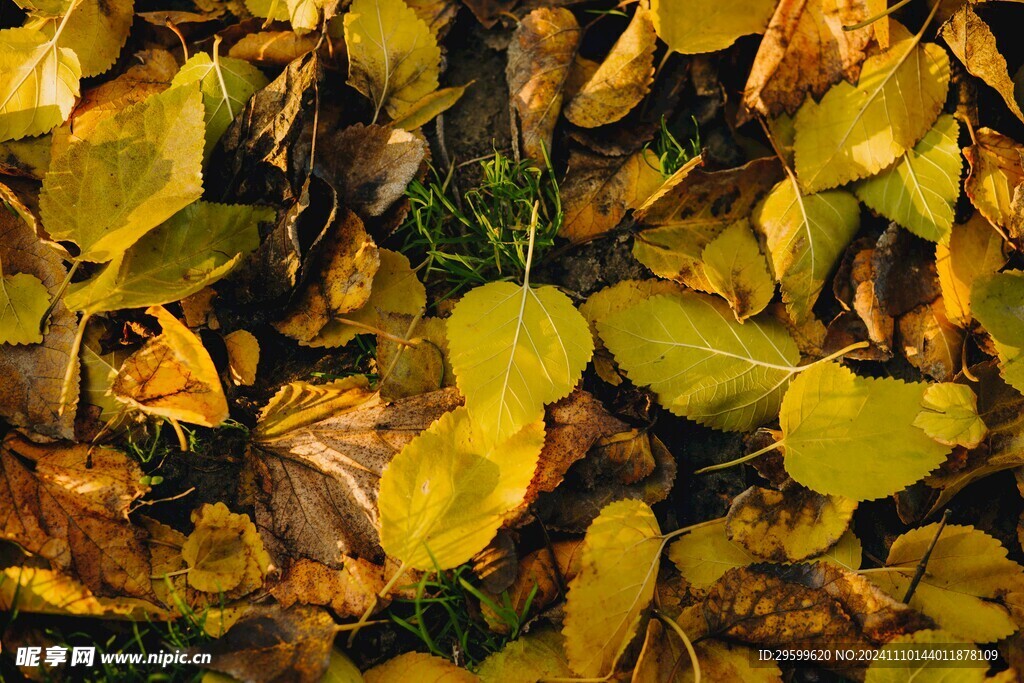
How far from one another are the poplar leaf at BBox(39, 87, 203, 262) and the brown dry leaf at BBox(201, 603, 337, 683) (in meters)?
0.91

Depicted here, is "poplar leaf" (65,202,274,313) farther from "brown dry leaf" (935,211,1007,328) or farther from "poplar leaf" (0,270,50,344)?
"brown dry leaf" (935,211,1007,328)

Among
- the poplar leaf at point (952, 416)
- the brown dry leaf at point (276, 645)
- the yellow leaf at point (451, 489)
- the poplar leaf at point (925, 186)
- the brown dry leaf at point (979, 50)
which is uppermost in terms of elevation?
the brown dry leaf at point (979, 50)

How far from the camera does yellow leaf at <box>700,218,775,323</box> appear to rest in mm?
1846

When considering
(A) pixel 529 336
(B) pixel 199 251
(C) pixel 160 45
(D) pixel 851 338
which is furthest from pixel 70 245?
(D) pixel 851 338

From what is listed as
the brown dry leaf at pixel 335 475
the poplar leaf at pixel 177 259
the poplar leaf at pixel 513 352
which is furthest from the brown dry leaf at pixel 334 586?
the poplar leaf at pixel 177 259

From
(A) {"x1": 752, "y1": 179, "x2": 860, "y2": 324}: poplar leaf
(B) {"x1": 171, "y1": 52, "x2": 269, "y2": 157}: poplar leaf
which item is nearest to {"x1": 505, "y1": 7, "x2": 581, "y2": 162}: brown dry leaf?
(A) {"x1": 752, "y1": 179, "x2": 860, "y2": 324}: poplar leaf

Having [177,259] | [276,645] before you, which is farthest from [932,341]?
[177,259]

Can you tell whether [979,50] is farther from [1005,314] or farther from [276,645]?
[276,645]

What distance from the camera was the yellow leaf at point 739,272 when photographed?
185 centimetres

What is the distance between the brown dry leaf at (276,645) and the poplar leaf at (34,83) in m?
1.35

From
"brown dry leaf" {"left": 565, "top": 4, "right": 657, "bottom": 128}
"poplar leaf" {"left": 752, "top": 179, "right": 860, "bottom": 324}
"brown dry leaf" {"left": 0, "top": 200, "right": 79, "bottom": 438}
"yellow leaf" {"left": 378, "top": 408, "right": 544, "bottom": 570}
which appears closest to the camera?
"yellow leaf" {"left": 378, "top": 408, "right": 544, "bottom": 570}

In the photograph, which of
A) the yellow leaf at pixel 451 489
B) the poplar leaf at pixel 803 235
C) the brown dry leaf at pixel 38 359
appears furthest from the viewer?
the poplar leaf at pixel 803 235

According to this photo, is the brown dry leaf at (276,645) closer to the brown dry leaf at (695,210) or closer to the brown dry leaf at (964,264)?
the brown dry leaf at (695,210)

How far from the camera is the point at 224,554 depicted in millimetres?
1713
